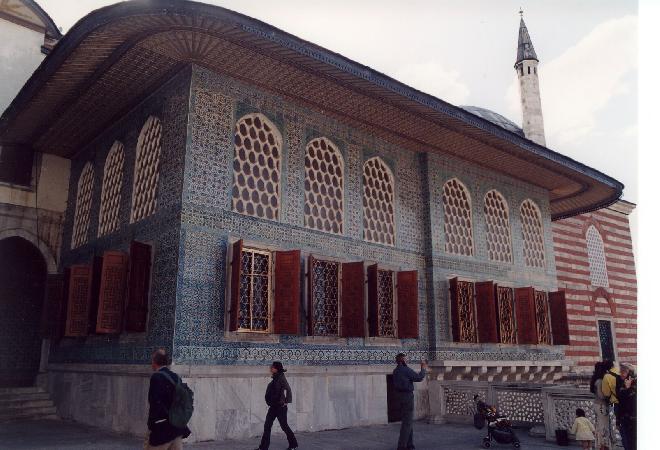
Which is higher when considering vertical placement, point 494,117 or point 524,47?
point 524,47

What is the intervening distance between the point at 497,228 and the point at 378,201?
3290mm

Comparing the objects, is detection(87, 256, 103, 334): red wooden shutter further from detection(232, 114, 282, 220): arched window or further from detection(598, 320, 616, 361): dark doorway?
detection(598, 320, 616, 361): dark doorway

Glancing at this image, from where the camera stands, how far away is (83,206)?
403 inches

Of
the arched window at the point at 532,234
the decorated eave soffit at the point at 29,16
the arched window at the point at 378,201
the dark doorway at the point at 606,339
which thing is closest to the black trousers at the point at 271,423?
the arched window at the point at 378,201

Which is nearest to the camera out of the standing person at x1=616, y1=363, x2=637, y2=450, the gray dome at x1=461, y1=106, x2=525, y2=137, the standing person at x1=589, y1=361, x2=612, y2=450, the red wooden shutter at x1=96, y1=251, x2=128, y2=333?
the standing person at x1=616, y1=363, x2=637, y2=450

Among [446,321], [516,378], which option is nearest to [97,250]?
[446,321]

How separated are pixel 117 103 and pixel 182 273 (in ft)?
12.0

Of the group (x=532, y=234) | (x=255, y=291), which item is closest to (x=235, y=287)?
(x=255, y=291)

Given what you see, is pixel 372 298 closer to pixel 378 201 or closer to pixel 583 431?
pixel 378 201

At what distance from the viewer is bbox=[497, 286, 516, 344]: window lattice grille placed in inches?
410

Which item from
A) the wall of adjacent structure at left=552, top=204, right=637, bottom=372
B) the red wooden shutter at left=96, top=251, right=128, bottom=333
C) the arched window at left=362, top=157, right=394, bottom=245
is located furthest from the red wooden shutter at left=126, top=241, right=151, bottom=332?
the wall of adjacent structure at left=552, top=204, right=637, bottom=372

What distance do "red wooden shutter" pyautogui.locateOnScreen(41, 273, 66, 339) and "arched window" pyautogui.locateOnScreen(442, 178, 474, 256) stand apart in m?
7.29

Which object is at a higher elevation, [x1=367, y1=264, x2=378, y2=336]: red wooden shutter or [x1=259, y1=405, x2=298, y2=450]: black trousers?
[x1=367, y1=264, x2=378, y2=336]: red wooden shutter

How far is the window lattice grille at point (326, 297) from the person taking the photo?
26.8ft
